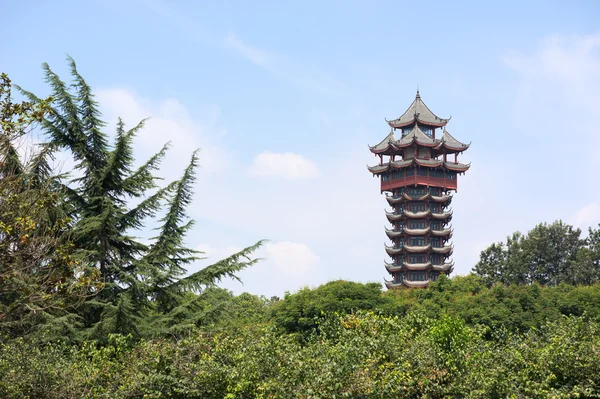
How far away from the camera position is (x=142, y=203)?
18.9 metres

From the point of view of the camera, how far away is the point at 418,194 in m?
47.4

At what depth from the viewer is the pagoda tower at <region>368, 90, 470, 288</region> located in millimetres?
46594

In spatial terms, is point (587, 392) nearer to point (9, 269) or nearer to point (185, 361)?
point (185, 361)

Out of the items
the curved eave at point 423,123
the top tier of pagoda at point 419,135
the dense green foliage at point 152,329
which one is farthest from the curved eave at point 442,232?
the dense green foliage at point 152,329

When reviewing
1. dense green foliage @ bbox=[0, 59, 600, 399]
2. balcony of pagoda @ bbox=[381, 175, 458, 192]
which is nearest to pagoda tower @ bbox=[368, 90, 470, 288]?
balcony of pagoda @ bbox=[381, 175, 458, 192]

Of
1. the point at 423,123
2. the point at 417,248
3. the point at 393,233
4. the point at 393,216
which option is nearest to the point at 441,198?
the point at 393,216

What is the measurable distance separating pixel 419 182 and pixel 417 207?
1766mm

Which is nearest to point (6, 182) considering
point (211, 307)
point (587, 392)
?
point (211, 307)

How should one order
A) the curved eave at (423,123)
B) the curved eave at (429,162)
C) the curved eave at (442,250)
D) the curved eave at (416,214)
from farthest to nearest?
the curved eave at (423,123) → the curved eave at (429,162) → the curved eave at (416,214) → the curved eave at (442,250)

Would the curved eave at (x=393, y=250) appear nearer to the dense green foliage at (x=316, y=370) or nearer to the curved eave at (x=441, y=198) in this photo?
the curved eave at (x=441, y=198)

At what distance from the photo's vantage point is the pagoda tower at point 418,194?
46594mm

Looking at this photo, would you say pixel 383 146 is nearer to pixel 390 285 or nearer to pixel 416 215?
pixel 416 215

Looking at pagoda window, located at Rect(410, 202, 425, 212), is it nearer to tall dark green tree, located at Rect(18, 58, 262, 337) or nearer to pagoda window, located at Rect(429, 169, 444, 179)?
pagoda window, located at Rect(429, 169, 444, 179)

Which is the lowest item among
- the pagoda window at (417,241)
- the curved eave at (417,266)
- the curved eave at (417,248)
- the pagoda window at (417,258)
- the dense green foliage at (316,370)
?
the dense green foliage at (316,370)
